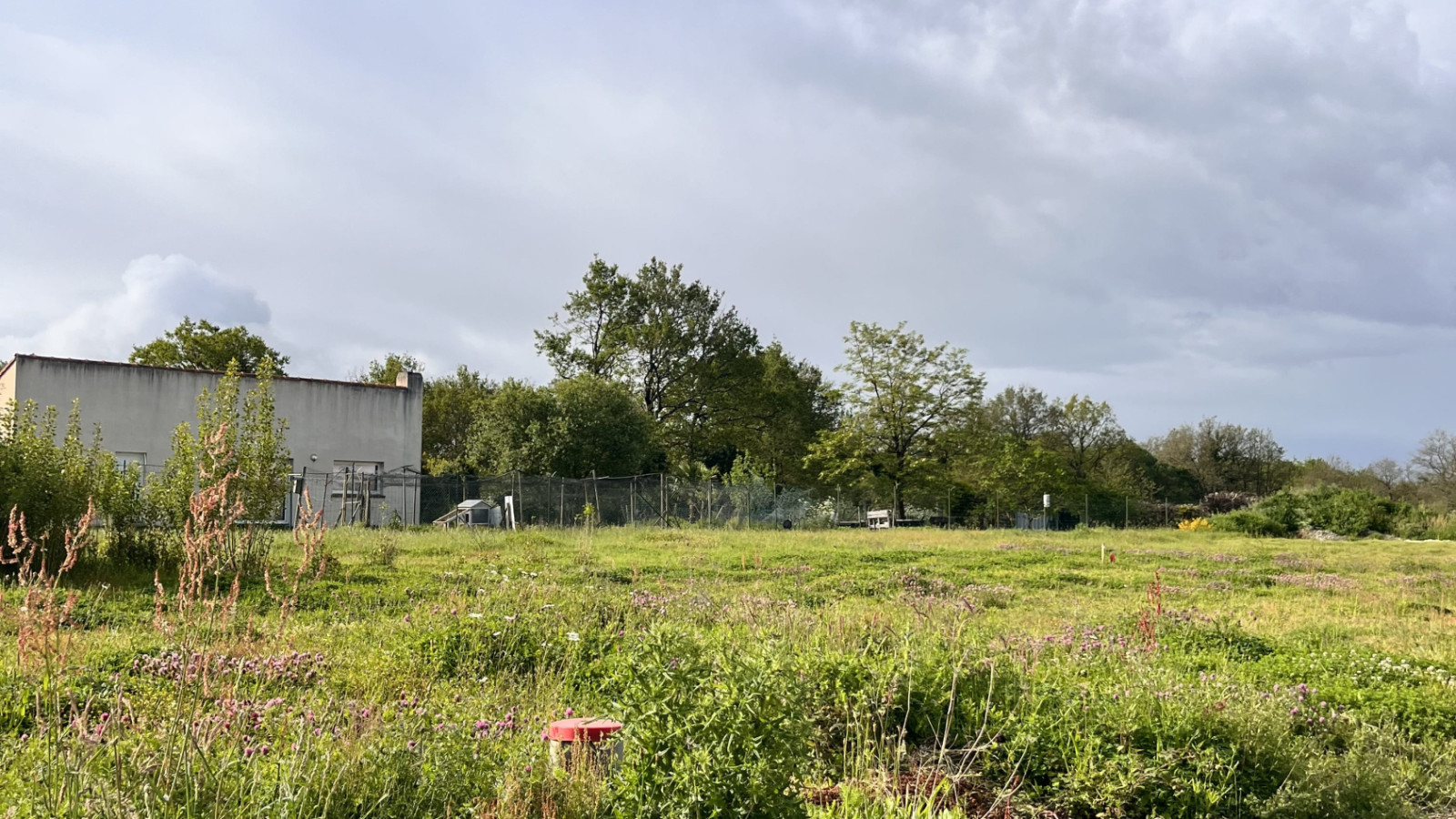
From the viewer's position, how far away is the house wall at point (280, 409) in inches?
1158

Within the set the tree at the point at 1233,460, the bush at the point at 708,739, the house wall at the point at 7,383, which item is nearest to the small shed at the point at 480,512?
the house wall at the point at 7,383

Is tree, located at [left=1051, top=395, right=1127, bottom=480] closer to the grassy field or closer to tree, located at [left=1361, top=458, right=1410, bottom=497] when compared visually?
tree, located at [left=1361, top=458, right=1410, bottom=497]

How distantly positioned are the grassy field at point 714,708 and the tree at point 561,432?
24.7 meters

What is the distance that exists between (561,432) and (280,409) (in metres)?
9.12

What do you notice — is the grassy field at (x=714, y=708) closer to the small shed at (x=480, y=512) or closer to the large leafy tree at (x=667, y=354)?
the small shed at (x=480, y=512)

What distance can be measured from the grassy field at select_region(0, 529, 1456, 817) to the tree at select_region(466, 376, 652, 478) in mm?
24670

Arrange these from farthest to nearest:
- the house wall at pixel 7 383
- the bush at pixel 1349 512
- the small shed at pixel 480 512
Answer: the bush at pixel 1349 512 < the house wall at pixel 7 383 < the small shed at pixel 480 512

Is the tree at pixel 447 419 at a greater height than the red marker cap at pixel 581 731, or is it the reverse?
the tree at pixel 447 419

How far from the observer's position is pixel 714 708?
10.5ft

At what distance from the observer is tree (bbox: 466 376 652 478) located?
112 ft

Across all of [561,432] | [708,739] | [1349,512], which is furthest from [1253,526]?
[708,739]

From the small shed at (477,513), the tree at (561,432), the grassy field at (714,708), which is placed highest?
the tree at (561,432)

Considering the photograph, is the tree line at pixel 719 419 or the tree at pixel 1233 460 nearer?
the tree line at pixel 719 419

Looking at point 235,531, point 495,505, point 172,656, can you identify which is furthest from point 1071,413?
point 172,656
